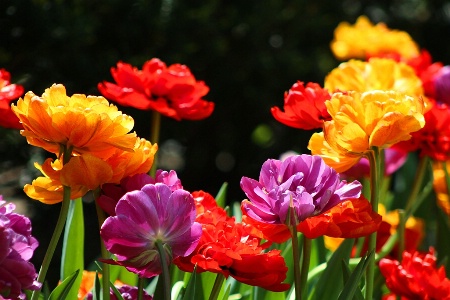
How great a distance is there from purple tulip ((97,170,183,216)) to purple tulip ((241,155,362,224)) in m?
0.08

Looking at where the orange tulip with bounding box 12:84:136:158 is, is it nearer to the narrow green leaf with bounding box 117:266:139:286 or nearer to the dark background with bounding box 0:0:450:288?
the narrow green leaf with bounding box 117:266:139:286

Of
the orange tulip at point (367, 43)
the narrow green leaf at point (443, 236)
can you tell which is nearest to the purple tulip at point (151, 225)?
the narrow green leaf at point (443, 236)

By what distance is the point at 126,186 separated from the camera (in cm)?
95

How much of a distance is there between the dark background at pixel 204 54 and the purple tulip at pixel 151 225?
3.71 feet

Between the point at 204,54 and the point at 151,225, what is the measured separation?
1806 mm

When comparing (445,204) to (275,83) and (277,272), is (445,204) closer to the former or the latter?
(277,272)

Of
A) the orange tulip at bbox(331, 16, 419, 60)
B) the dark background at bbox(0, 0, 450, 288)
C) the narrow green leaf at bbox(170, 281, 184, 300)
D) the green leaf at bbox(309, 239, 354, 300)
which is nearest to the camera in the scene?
the narrow green leaf at bbox(170, 281, 184, 300)

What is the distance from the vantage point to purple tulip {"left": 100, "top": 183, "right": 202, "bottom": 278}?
2.89 feet

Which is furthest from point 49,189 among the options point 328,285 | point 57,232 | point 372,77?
point 372,77

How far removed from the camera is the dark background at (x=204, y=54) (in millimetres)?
2188

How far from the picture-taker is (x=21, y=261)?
87cm

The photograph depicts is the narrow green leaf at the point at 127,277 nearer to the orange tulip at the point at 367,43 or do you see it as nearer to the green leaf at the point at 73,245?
the green leaf at the point at 73,245

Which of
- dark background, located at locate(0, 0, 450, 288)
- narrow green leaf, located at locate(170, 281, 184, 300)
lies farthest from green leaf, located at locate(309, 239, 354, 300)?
dark background, located at locate(0, 0, 450, 288)

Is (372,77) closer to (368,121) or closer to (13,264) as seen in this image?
(368,121)
